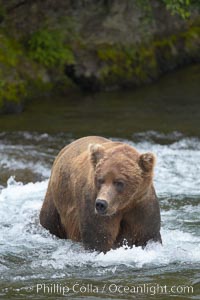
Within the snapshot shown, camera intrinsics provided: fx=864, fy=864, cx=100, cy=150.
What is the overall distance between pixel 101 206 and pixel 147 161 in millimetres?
595

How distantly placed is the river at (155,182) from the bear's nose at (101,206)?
0.61 meters

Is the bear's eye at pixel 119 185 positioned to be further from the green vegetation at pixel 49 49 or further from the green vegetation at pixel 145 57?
the green vegetation at pixel 145 57

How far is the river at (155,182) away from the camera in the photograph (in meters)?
7.19

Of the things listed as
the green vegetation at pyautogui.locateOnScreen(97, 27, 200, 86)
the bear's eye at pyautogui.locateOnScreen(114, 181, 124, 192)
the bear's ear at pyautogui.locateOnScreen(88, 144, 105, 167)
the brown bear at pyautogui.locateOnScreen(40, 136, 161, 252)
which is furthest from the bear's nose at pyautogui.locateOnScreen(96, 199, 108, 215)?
the green vegetation at pyautogui.locateOnScreen(97, 27, 200, 86)

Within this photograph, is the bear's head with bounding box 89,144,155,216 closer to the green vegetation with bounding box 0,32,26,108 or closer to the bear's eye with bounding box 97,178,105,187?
the bear's eye with bounding box 97,178,105,187

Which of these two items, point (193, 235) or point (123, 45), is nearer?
point (193, 235)

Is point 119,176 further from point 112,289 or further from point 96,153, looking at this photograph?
point 112,289

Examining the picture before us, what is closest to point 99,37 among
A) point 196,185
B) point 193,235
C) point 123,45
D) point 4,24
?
point 123,45

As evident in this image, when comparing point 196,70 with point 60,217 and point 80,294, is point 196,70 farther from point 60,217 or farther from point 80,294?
point 80,294

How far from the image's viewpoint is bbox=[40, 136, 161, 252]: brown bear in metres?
7.26

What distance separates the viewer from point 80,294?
6.84 meters

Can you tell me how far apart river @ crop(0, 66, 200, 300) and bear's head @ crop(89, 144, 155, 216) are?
62cm

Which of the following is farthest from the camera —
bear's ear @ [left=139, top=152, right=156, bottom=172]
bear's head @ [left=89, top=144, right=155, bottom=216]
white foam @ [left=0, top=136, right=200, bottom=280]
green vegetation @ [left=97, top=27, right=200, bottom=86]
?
green vegetation @ [left=97, top=27, right=200, bottom=86]

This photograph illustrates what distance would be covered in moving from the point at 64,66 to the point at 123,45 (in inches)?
63.3
